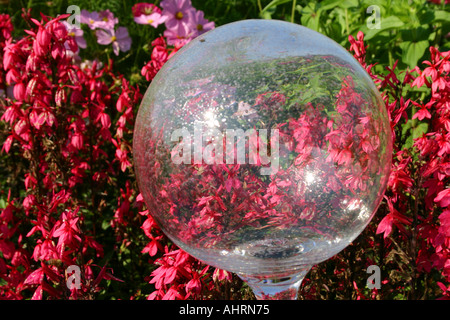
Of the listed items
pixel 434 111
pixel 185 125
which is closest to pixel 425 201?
pixel 434 111

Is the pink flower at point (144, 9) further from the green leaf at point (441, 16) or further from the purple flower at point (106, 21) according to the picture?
the green leaf at point (441, 16)

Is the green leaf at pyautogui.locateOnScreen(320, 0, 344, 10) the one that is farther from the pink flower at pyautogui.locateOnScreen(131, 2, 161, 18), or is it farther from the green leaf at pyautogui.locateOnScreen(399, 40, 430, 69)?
the pink flower at pyautogui.locateOnScreen(131, 2, 161, 18)

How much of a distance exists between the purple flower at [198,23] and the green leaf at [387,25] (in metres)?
0.95

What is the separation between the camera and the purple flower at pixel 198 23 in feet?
10.2

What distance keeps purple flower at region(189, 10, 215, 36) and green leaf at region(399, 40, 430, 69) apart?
1.08 m

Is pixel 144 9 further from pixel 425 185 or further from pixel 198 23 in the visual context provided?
pixel 425 185

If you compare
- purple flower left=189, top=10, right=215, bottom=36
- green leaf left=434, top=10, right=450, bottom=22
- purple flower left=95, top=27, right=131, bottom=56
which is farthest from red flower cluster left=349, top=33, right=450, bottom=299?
purple flower left=95, top=27, right=131, bottom=56

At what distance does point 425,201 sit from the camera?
1984 mm

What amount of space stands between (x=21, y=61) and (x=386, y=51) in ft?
6.23

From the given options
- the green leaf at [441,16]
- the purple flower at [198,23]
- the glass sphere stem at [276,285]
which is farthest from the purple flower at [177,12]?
the glass sphere stem at [276,285]

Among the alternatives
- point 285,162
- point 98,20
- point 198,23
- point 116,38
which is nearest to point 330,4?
point 198,23

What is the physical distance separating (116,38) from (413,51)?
5.85 feet

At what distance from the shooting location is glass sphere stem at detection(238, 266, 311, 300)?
1.37 m

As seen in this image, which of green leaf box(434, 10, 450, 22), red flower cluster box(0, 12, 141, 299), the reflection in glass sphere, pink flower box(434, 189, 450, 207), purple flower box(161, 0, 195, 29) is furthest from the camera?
purple flower box(161, 0, 195, 29)
